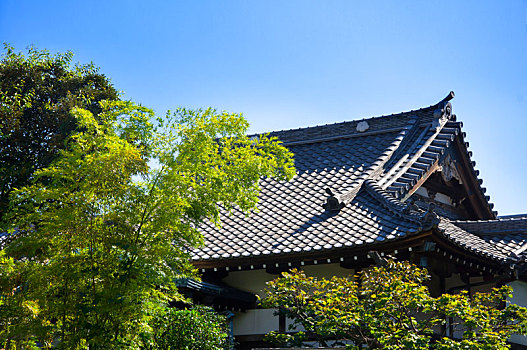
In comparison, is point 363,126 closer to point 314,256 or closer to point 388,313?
point 314,256

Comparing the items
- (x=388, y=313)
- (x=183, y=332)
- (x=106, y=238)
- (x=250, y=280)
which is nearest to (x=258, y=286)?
(x=250, y=280)

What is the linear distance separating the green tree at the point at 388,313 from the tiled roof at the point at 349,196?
4.52 feet

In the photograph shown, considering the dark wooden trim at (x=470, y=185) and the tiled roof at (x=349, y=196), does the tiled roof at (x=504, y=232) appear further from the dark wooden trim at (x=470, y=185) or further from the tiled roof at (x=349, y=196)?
the dark wooden trim at (x=470, y=185)

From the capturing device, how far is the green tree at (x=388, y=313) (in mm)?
6980

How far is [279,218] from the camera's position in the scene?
1115cm

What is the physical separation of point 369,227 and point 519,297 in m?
3.32

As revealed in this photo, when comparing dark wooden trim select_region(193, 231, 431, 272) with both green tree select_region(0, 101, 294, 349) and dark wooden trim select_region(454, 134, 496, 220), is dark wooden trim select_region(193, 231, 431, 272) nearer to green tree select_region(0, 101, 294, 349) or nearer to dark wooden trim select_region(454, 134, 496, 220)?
green tree select_region(0, 101, 294, 349)

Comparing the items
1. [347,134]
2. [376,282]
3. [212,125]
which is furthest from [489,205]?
[212,125]

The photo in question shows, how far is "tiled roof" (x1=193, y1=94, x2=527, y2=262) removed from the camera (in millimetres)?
9648

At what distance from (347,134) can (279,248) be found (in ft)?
18.0

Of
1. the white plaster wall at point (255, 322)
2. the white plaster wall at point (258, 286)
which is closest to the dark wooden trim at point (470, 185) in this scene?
the white plaster wall at point (258, 286)

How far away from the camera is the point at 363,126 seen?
14438 mm

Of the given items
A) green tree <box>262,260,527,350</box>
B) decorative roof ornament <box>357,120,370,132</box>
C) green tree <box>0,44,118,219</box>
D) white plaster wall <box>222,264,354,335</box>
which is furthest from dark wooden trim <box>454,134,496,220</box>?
green tree <box>0,44,118,219</box>

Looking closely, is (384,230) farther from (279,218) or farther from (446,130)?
(446,130)
